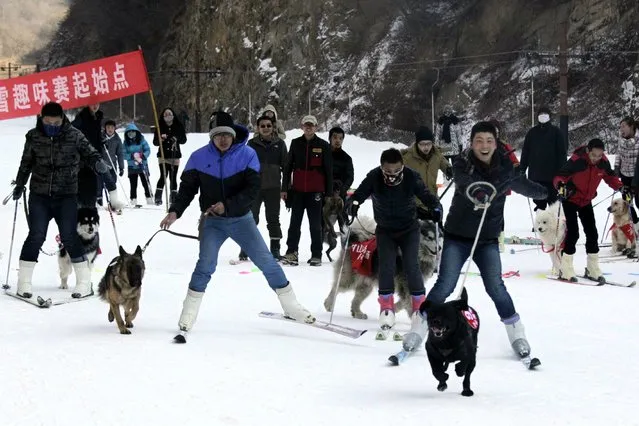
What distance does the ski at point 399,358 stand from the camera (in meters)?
6.23

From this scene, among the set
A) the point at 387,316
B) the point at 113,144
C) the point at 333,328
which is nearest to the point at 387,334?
the point at 387,316

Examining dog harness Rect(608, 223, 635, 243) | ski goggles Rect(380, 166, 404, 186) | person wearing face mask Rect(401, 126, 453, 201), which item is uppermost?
person wearing face mask Rect(401, 126, 453, 201)

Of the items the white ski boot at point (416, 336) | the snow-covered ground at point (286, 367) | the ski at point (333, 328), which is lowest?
the snow-covered ground at point (286, 367)

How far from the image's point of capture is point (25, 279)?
8.95 m

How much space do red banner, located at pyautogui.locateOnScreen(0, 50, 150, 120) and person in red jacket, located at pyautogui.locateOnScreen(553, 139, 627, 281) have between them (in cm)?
894

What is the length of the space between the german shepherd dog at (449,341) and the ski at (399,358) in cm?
79

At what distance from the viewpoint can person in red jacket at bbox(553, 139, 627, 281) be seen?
33.3 feet

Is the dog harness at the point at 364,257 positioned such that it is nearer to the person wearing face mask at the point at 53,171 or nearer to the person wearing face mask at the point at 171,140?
the person wearing face mask at the point at 53,171

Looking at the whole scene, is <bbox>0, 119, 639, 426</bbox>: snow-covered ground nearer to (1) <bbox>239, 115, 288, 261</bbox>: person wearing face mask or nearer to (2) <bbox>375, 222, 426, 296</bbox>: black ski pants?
(2) <bbox>375, 222, 426, 296</bbox>: black ski pants

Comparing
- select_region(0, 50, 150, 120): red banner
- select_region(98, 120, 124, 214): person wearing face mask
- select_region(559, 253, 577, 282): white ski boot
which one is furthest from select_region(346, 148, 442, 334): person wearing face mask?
select_region(98, 120, 124, 214): person wearing face mask

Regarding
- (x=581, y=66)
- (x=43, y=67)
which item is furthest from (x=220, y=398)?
(x=43, y=67)

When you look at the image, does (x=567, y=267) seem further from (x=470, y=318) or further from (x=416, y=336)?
(x=470, y=318)

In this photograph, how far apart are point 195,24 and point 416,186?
141 feet

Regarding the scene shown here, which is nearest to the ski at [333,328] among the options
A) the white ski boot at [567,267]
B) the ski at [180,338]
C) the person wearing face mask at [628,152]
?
the ski at [180,338]
